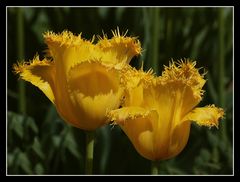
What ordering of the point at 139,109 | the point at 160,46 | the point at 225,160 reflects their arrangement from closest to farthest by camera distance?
the point at 139,109 → the point at 225,160 → the point at 160,46

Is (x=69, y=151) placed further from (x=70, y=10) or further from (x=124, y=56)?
(x=124, y=56)

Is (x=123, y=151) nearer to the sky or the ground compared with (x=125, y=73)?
nearer to the ground

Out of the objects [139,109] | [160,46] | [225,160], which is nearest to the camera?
[139,109]


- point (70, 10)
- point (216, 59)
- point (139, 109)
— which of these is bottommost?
point (139, 109)

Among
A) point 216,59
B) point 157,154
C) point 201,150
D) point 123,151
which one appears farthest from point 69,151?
point 157,154

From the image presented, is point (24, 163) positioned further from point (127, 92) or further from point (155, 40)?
point (127, 92)

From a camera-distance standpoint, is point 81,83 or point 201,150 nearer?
A: point 81,83
